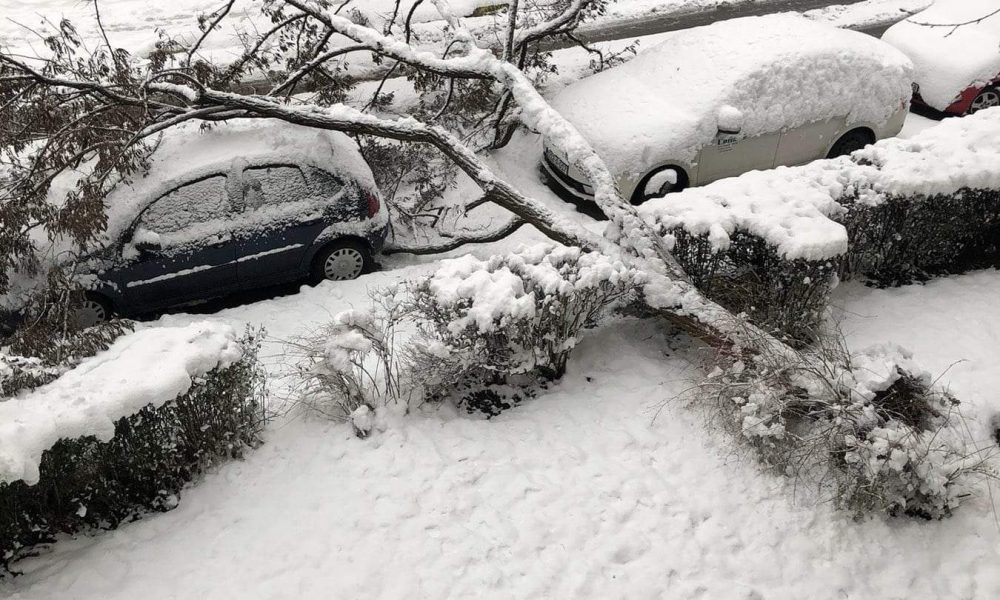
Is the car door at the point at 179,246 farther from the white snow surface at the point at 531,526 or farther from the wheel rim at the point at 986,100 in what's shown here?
the wheel rim at the point at 986,100

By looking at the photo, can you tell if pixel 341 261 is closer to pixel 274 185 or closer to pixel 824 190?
pixel 274 185

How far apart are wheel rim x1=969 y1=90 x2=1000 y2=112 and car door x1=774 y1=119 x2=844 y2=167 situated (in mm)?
2684

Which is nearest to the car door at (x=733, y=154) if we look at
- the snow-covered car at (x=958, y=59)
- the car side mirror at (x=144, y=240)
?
the snow-covered car at (x=958, y=59)

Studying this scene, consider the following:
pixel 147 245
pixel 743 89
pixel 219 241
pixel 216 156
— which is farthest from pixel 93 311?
pixel 743 89

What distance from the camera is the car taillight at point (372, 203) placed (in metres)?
6.92

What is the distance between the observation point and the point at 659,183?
764 centimetres

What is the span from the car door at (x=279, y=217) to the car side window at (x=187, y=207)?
22cm

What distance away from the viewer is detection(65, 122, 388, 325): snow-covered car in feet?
20.2

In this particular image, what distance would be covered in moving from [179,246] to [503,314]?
3605 millimetres

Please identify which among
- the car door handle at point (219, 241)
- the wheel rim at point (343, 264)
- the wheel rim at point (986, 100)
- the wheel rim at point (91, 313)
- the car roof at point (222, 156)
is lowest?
the wheel rim at point (986, 100)

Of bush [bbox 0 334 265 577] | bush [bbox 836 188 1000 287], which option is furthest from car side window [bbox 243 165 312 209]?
bush [bbox 836 188 1000 287]

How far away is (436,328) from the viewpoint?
4.54 metres

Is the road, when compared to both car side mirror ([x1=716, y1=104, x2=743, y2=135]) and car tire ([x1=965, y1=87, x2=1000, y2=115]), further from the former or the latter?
car side mirror ([x1=716, y1=104, x2=743, y2=135])

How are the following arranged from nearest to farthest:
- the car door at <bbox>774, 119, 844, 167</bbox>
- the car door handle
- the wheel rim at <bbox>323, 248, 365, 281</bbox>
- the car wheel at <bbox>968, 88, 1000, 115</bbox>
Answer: the car door handle < the wheel rim at <bbox>323, 248, 365, 281</bbox> < the car door at <bbox>774, 119, 844, 167</bbox> < the car wheel at <bbox>968, 88, 1000, 115</bbox>
